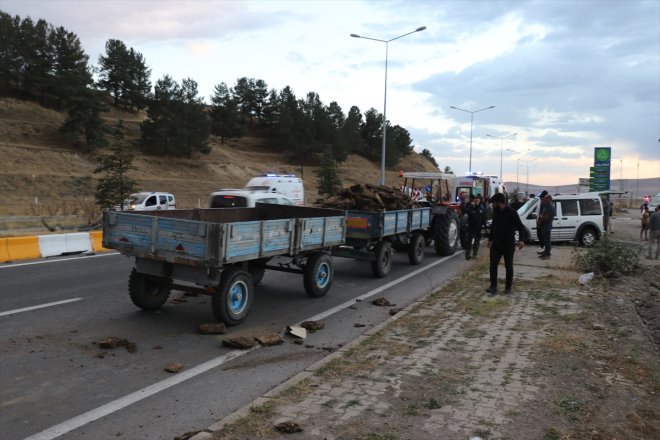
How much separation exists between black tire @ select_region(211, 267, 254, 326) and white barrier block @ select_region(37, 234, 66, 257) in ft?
28.3

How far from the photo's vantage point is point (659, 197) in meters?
37.1

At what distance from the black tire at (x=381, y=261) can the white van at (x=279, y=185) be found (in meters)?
8.88

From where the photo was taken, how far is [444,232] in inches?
606

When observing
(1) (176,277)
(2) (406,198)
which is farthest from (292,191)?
(1) (176,277)

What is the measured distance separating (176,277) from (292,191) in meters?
15.4

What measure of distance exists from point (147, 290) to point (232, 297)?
151 centimetres

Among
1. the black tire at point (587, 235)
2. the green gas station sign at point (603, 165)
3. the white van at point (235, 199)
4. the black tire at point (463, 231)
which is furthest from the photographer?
the green gas station sign at point (603, 165)

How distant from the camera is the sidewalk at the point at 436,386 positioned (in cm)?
394

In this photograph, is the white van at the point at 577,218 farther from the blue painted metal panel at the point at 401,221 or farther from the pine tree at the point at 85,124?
the pine tree at the point at 85,124

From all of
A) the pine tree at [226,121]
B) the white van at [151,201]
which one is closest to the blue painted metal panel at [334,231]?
the white van at [151,201]

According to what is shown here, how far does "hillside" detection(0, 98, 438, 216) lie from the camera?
4238 centimetres

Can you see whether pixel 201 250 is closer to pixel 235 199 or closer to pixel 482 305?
pixel 482 305

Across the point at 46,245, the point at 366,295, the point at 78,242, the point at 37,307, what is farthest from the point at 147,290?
the point at 78,242

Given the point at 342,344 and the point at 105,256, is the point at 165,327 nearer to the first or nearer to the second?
the point at 342,344
